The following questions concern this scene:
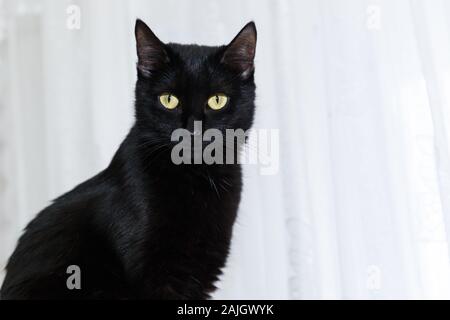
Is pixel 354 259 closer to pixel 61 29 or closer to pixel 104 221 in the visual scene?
pixel 104 221

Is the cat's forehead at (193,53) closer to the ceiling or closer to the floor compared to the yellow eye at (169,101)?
closer to the ceiling

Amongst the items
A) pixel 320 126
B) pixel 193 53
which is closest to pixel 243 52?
pixel 193 53

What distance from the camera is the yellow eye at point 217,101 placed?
1215mm

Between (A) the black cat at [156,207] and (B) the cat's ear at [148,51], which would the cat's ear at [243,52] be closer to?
(A) the black cat at [156,207]

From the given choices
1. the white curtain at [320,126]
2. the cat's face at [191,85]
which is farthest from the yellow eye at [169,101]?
the white curtain at [320,126]

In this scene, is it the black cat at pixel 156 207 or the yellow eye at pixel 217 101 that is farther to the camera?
the yellow eye at pixel 217 101

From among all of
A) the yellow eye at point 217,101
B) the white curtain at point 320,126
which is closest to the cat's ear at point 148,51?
the yellow eye at point 217,101

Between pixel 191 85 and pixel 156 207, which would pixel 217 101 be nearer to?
pixel 191 85

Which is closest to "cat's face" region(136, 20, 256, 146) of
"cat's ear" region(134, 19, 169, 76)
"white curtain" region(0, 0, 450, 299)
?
"cat's ear" region(134, 19, 169, 76)

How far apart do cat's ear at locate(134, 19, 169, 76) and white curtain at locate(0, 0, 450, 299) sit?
392 millimetres

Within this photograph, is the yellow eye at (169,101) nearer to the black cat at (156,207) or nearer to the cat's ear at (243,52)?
the black cat at (156,207)

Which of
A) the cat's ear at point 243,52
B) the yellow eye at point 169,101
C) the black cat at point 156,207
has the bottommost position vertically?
the black cat at point 156,207

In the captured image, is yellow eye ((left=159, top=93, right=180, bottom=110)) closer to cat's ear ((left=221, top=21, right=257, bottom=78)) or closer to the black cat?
the black cat

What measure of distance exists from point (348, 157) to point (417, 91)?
0.23m
